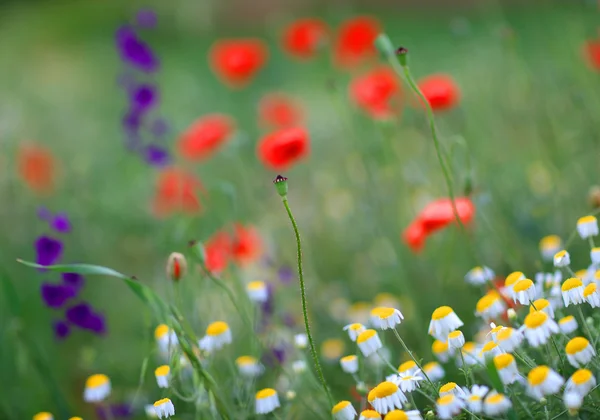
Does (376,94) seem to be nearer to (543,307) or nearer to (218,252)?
(218,252)

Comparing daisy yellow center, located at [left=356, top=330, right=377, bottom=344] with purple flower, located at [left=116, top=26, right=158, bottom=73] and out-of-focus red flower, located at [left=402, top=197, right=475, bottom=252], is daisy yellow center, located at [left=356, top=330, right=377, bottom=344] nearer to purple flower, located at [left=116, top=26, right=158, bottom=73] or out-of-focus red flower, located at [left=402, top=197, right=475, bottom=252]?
out-of-focus red flower, located at [left=402, top=197, right=475, bottom=252]

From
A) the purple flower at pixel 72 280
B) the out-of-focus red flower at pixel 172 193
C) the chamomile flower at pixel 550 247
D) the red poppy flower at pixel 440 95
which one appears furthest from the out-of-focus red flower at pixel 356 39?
the purple flower at pixel 72 280

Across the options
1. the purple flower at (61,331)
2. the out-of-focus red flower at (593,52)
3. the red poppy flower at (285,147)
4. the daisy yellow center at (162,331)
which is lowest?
the daisy yellow center at (162,331)

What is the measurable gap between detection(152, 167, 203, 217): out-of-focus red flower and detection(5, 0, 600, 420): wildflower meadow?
0.05 ft

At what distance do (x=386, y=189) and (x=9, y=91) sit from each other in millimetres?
2210

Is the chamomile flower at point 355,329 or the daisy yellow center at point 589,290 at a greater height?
the chamomile flower at point 355,329

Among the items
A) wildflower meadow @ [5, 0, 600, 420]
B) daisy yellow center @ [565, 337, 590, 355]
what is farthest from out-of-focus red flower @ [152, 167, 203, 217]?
daisy yellow center @ [565, 337, 590, 355]

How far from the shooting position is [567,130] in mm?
2021

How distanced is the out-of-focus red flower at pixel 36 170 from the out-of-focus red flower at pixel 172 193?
0.37 meters

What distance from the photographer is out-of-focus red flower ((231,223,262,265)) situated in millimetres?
1554

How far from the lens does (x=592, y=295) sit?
83 centimetres

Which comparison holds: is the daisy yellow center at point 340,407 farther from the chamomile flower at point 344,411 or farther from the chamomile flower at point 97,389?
the chamomile flower at point 97,389

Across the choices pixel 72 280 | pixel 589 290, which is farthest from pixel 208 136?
pixel 589 290

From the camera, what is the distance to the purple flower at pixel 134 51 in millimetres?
1688
